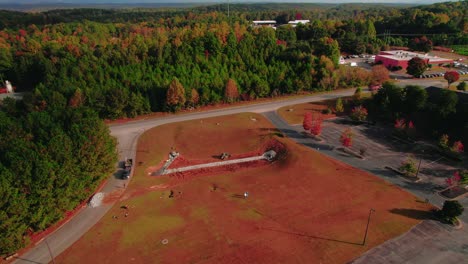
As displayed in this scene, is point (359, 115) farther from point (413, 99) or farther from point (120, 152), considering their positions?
point (120, 152)

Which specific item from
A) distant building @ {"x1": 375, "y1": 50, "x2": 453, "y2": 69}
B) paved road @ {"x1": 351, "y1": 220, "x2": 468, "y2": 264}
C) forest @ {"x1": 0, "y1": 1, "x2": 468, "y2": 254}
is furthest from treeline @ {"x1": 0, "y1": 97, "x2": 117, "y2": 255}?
distant building @ {"x1": 375, "y1": 50, "x2": 453, "y2": 69}

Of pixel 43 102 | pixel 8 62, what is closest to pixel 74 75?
pixel 43 102

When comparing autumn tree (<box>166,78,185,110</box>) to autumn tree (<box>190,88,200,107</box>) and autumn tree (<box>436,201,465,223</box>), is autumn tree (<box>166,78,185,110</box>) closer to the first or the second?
autumn tree (<box>190,88,200,107</box>)

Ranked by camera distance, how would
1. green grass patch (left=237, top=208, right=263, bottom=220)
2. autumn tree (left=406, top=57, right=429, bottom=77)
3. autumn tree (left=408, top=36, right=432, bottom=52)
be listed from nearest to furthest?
1. green grass patch (left=237, top=208, right=263, bottom=220)
2. autumn tree (left=406, top=57, right=429, bottom=77)
3. autumn tree (left=408, top=36, right=432, bottom=52)

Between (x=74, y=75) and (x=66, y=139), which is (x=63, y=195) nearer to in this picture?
(x=66, y=139)

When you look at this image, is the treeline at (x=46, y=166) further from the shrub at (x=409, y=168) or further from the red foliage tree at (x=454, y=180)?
the red foliage tree at (x=454, y=180)
